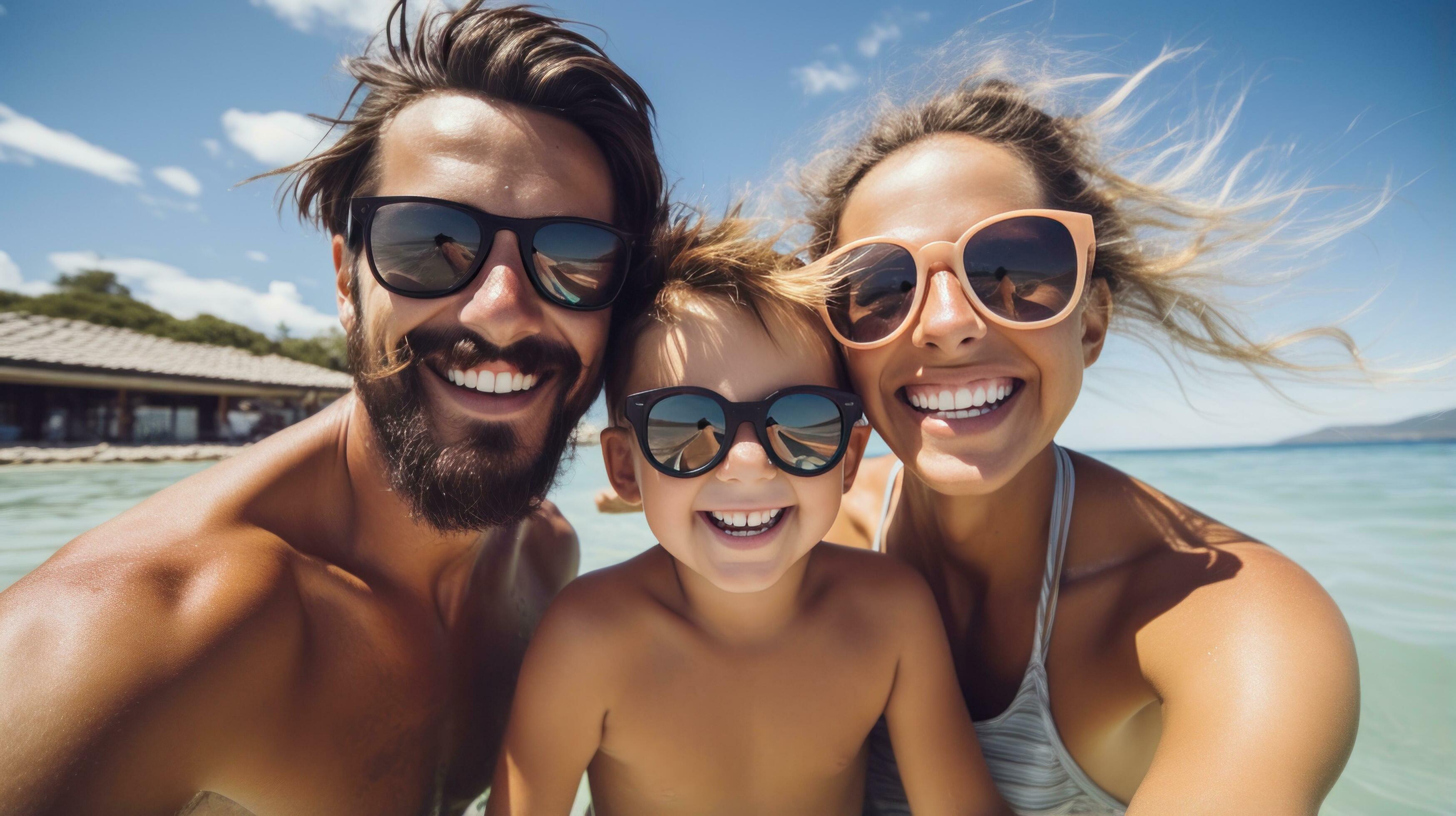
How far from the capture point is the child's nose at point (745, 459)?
5.80 feet

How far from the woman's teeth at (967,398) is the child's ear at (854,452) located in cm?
24

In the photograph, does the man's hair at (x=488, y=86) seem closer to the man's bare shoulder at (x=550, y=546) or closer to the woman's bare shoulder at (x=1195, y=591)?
the man's bare shoulder at (x=550, y=546)

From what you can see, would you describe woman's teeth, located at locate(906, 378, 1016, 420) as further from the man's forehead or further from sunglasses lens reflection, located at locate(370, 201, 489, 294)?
sunglasses lens reflection, located at locate(370, 201, 489, 294)

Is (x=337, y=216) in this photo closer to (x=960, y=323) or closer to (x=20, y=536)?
(x=960, y=323)

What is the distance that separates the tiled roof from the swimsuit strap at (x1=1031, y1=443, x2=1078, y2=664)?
20379mm

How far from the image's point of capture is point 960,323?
5.89 feet

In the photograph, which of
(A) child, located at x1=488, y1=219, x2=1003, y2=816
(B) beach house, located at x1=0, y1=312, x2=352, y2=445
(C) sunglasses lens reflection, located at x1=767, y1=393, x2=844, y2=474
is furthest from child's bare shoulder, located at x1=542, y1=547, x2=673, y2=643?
(B) beach house, located at x1=0, y1=312, x2=352, y2=445

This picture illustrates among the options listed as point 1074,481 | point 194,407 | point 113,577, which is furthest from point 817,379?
point 194,407

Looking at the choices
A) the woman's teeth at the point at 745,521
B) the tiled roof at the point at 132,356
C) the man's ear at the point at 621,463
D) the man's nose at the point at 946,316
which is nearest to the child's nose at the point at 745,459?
the woman's teeth at the point at 745,521

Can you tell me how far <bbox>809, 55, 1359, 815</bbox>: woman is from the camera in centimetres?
147

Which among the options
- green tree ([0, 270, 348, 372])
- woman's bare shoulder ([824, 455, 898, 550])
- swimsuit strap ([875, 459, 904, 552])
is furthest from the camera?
green tree ([0, 270, 348, 372])

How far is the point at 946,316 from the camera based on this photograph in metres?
1.80

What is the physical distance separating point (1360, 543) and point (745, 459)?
11.9 metres

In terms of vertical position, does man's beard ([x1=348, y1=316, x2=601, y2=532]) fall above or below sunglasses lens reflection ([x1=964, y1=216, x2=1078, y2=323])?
below
